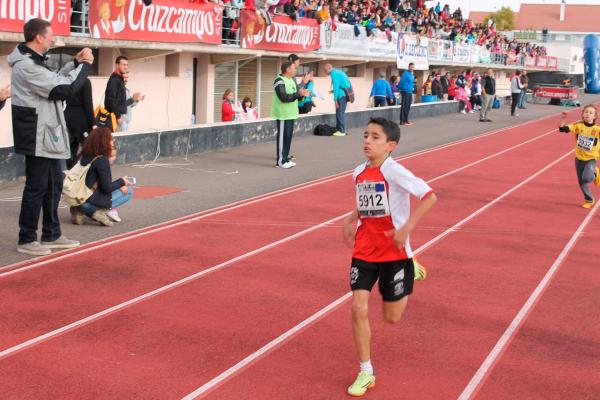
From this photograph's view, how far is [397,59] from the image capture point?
1438 inches

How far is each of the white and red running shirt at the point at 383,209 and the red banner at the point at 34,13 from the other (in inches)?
439

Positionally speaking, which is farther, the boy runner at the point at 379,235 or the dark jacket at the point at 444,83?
the dark jacket at the point at 444,83

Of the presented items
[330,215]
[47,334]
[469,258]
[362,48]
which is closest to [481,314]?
[469,258]

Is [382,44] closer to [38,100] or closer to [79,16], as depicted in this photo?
[79,16]

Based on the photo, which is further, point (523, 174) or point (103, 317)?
point (523, 174)

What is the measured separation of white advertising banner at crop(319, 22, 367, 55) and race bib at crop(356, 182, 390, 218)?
24598 mm

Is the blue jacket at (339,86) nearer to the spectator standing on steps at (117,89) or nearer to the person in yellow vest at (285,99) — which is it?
the person in yellow vest at (285,99)

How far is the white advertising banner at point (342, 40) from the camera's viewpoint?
3005 centimetres

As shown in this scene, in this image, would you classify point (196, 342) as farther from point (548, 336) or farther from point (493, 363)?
point (548, 336)

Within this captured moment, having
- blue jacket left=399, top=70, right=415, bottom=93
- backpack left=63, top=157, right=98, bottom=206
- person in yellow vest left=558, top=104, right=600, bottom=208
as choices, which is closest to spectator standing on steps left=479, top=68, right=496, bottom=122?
blue jacket left=399, top=70, right=415, bottom=93

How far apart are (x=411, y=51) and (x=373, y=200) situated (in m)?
33.2

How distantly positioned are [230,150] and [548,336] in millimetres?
13620

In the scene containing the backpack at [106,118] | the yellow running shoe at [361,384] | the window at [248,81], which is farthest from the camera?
the window at [248,81]

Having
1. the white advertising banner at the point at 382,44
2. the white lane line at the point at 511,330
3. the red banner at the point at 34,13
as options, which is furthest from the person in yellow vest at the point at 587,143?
the white advertising banner at the point at 382,44
